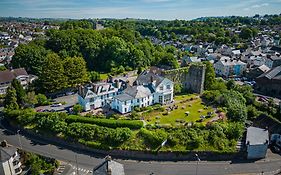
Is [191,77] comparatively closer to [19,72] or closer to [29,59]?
[19,72]

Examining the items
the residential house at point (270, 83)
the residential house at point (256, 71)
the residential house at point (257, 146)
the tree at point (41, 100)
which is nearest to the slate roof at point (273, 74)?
the residential house at point (270, 83)

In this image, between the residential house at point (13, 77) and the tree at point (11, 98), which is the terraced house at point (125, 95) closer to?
the tree at point (11, 98)

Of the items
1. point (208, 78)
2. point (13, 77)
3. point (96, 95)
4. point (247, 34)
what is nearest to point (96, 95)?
point (96, 95)

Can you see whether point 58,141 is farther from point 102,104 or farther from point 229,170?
point 229,170

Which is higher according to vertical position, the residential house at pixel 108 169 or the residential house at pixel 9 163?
the residential house at pixel 108 169

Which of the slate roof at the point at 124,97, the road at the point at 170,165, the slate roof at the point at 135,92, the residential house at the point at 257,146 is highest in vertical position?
the slate roof at the point at 135,92

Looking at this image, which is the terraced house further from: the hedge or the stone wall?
the stone wall
